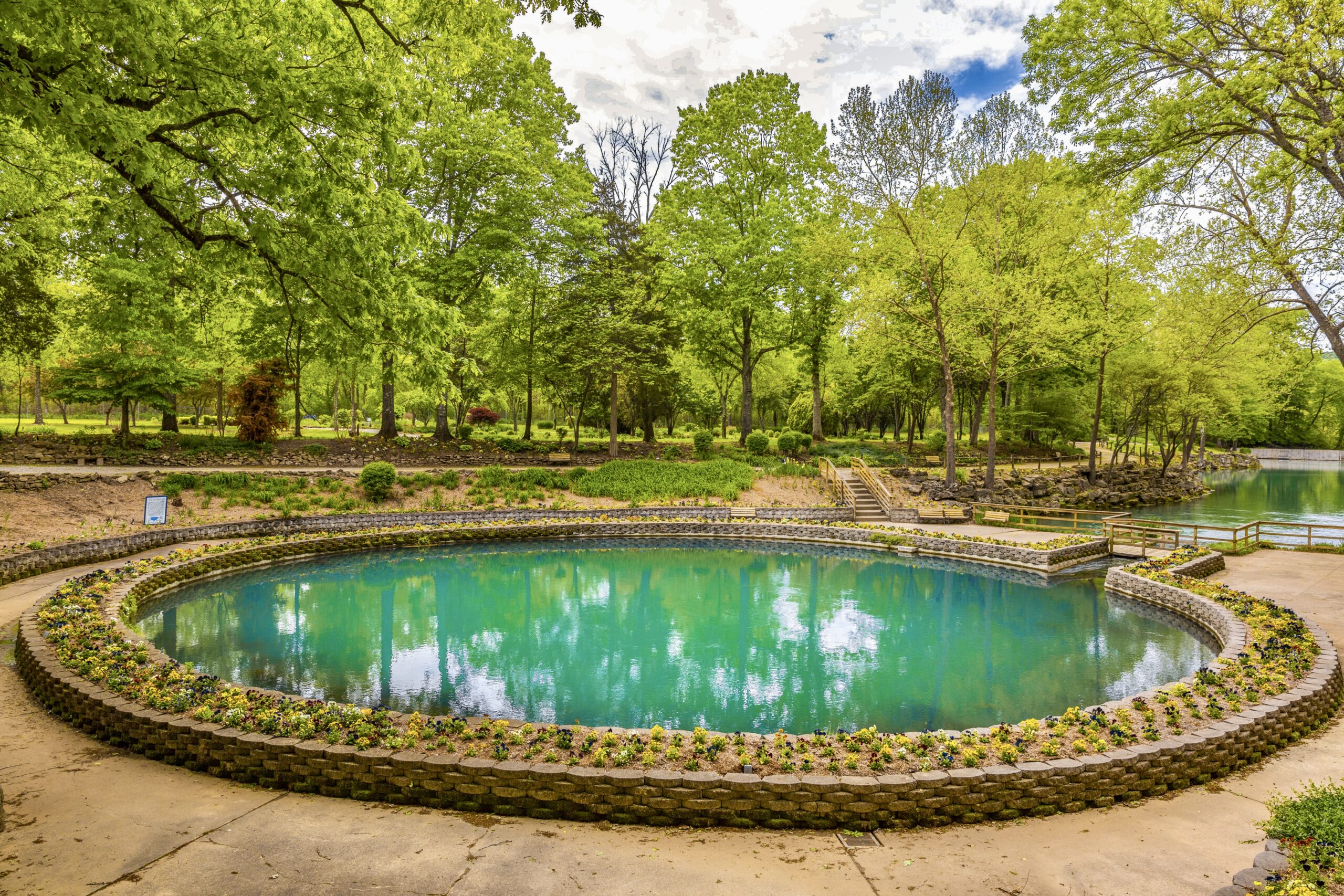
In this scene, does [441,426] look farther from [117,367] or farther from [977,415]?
[977,415]

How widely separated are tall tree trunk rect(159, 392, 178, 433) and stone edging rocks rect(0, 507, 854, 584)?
29.0 ft

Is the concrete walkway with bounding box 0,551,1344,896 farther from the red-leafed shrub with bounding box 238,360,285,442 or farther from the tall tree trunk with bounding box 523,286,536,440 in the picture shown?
the tall tree trunk with bounding box 523,286,536,440

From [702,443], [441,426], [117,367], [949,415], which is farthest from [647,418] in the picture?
[117,367]

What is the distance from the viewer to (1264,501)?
36156 millimetres

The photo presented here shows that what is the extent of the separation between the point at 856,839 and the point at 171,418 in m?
31.6

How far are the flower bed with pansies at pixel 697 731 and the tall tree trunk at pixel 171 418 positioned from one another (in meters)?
19.5

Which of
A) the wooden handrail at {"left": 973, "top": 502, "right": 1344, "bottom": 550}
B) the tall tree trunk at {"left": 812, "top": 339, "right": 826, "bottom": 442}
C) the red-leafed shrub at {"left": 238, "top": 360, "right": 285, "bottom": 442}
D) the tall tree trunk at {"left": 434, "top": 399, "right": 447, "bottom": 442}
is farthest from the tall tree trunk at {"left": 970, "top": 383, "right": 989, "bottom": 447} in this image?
the red-leafed shrub at {"left": 238, "top": 360, "right": 285, "bottom": 442}

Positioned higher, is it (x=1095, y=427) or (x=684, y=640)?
(x=1095, y=427)

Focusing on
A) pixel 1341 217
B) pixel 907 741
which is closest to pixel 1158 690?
pixel 907 741

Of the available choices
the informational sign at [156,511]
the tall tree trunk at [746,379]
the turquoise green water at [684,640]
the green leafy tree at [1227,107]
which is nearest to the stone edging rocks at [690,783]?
the turquoise green water at [684,640]

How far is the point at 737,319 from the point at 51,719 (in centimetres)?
2986

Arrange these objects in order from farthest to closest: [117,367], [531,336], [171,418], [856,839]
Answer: [531,336], [171,418], [117,367], [856,839]

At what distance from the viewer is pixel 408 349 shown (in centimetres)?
786

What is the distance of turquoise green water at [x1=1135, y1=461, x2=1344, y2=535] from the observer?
29172 mm
